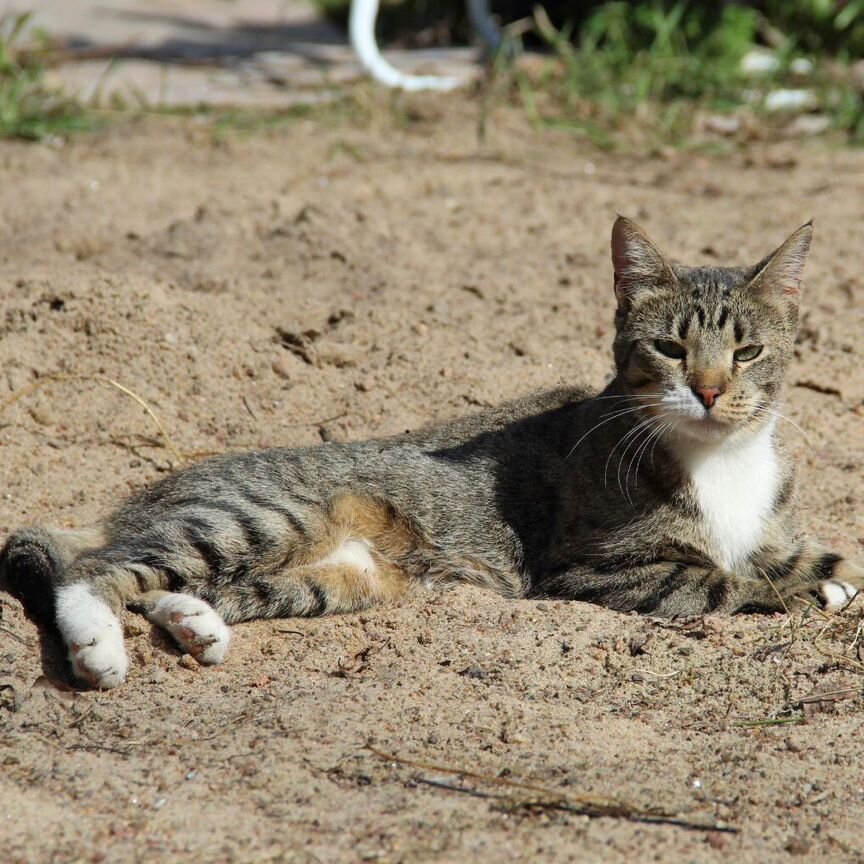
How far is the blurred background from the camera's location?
8.52m

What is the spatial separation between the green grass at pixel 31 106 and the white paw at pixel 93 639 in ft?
15.9

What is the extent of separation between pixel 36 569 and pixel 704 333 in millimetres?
2578

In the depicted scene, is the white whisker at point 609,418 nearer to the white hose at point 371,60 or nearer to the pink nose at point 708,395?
the pink nose at point 708,395

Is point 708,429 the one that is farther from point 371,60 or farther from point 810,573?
point 371,60

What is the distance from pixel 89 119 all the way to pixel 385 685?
5.72m

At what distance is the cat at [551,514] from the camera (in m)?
4.27

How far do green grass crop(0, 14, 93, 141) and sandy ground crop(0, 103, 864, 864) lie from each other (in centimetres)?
21

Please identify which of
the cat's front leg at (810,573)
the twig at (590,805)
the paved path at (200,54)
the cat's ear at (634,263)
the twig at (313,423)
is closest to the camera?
the twig at (590,805)

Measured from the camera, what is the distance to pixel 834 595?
429cm

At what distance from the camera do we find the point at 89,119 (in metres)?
8.23

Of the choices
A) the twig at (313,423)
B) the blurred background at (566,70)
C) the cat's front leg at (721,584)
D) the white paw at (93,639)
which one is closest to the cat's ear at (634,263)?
the cat's front leg at (721,584)

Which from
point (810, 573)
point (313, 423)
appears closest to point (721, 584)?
point (810, 573)

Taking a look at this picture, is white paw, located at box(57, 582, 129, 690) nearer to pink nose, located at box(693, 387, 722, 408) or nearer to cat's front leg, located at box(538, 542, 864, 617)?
cat's front leg, located at box(538, 542, 864, 617)

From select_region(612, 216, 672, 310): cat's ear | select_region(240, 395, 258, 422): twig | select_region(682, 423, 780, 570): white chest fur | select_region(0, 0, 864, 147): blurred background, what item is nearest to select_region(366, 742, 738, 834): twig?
select_region(682, 423, 780, 570): white chest fur
